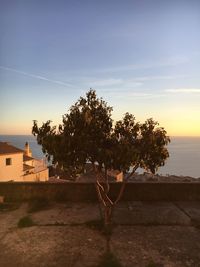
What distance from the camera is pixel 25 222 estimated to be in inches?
408

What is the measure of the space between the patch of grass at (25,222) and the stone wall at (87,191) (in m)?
2.61

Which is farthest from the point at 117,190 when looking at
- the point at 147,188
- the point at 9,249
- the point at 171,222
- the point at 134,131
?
the point at 9,249

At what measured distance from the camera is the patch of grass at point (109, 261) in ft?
24.2

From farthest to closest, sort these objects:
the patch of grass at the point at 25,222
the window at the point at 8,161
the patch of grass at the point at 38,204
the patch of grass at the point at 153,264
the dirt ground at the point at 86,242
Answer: the window at the point at 8,161, the patch of grass at the point at 38,204, the patch of grass at the point at 25,222, the dirt ground at the point at 86,242, the patch of grass at the point at 153,264

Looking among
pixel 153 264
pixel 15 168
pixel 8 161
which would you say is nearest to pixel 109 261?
pixel 153 264

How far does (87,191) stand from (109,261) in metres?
5.84

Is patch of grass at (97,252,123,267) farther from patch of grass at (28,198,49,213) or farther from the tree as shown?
patch of grass at (28,198,49,213)

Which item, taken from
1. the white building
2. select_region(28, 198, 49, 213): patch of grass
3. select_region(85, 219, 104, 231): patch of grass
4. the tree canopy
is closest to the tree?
the tree canopy

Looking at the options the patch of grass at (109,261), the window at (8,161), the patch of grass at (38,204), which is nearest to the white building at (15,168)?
the window at (8,161)

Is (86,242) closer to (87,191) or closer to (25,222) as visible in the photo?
(25,222)

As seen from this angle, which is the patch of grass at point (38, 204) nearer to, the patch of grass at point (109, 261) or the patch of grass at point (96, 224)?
the patch of grass at point (96, 224)

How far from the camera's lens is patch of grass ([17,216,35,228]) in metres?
10.1

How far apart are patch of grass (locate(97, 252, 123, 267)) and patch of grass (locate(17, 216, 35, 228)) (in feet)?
10.8

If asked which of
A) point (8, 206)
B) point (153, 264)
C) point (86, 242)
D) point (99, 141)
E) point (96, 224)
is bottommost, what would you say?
point (153, 264)
